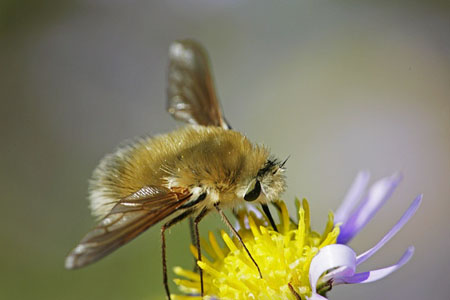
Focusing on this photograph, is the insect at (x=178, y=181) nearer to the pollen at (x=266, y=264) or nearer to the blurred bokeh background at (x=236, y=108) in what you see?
the pollen at (x=266, y=264)

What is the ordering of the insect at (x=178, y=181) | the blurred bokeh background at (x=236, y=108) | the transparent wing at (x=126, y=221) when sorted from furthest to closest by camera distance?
the blurred bokeh background at (x=236, y=108)
the insect at (x=178, y=181)
the transparent wing at (x=126, y=221)

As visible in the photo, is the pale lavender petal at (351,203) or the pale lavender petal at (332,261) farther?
the pale lavender petal at (351,203)

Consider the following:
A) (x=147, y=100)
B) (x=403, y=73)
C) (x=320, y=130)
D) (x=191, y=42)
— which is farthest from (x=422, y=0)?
(x=191, y=42)

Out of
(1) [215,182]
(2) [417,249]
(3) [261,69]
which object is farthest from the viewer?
(3) [261,69]

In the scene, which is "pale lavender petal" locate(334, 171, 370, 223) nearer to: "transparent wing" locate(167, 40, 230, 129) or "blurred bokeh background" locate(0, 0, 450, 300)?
"transparent wing" locate(167, 40, 230, 129)

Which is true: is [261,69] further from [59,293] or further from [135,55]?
[59,293]

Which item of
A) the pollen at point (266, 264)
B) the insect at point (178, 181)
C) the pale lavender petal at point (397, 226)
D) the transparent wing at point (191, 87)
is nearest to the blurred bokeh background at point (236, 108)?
the transparent wing at point (191, 87)
